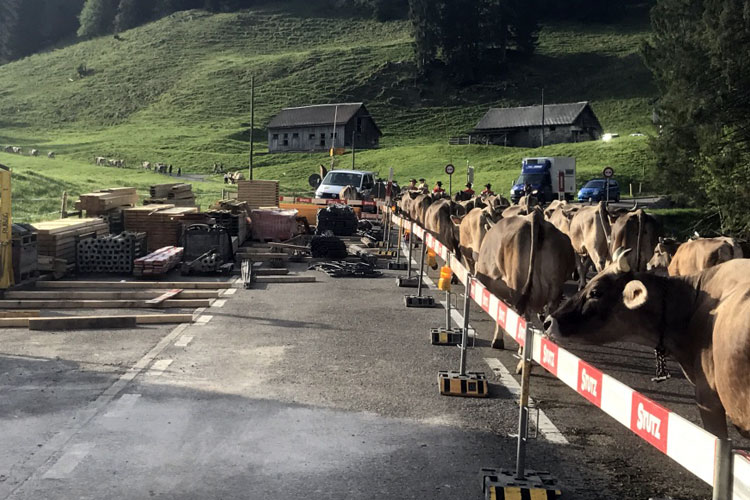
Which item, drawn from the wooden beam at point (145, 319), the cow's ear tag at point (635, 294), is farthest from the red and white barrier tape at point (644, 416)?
the wooden beam at point (145, 319)

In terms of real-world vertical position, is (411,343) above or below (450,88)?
below

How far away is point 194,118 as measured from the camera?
107125 mm

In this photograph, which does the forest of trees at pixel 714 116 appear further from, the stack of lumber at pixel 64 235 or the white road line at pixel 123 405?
the white road line at pixel 123 405

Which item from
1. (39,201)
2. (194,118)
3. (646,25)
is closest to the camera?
(39,201)

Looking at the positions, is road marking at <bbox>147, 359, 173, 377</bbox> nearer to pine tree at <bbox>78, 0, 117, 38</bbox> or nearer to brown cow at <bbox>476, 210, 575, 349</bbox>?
brown cow at <bbox>476, 210, 575, 349</bbox>

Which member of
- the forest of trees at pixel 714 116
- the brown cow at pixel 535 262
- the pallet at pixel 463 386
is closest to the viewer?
the pallet at pixel 463 386

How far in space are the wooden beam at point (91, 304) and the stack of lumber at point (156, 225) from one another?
265 inches

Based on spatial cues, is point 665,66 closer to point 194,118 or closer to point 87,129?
point 194,118

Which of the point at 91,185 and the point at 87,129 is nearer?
the point at 91,185

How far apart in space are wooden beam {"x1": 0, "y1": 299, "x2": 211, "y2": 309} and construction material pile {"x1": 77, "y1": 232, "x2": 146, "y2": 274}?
4.03 m

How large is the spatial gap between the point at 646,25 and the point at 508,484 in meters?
144

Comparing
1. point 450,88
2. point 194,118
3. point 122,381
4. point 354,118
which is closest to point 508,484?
point 122,381

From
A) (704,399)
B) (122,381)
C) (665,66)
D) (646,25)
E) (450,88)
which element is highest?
(646,25)

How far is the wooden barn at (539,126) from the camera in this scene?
295ft
